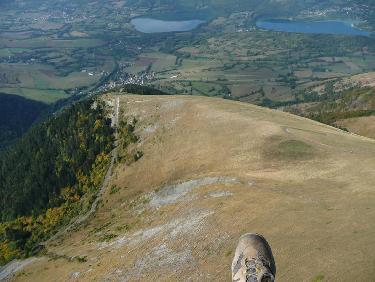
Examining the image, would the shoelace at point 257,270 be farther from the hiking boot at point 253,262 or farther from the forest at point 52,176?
the forest at point 52,176

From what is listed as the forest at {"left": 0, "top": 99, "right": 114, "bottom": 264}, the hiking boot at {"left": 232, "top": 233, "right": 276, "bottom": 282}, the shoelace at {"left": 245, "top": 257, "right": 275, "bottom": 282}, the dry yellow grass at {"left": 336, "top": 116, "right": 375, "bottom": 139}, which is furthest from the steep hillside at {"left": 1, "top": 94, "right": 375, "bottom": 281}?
the dry yellow grass at {"left": 336, "top": 116, "right": 375, "bottom": 139}

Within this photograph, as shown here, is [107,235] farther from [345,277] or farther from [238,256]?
[238,256]

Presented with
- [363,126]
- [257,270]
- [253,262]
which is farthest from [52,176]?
[257,270]

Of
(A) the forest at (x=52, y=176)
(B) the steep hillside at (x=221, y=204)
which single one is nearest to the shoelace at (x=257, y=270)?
(B) the steep hillside at (x=221, y=204)

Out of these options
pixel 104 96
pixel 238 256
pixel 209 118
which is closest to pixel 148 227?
pixel 209 118

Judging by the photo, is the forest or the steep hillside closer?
the steep hillside

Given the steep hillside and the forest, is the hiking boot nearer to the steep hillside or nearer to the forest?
the steep hillside
